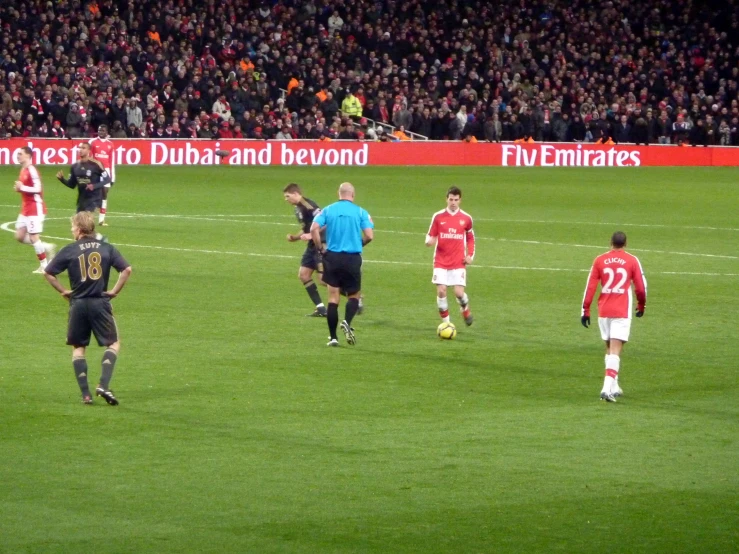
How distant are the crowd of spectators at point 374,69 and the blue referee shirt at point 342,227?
28.1 m

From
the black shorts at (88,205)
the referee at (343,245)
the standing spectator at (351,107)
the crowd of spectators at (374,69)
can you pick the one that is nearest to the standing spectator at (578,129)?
the crowd of spectators at (374,69)

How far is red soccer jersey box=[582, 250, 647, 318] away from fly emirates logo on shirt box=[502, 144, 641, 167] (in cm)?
3680

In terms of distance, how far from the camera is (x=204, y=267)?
74.5 ft

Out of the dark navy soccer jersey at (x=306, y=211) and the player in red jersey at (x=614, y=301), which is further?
the dark navy soccer jersey at (x=306, y=211)

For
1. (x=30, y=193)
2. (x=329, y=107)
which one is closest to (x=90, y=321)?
(x=30, y=193)

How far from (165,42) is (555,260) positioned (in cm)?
2611

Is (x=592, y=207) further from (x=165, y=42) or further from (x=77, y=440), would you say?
(x=77, y=440)

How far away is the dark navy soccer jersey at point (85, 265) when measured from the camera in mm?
11945

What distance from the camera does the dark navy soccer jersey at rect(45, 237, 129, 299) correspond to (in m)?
11.9

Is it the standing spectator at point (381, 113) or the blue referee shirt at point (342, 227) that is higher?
the standing spectator at point (381, 113)

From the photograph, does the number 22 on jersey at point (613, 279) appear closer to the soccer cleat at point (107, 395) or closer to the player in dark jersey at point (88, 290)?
the player in dark jersey at point (88, 290)

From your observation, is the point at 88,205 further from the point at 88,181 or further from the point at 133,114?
the point at 133,114

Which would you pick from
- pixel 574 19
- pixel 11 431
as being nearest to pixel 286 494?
pixel 11 431

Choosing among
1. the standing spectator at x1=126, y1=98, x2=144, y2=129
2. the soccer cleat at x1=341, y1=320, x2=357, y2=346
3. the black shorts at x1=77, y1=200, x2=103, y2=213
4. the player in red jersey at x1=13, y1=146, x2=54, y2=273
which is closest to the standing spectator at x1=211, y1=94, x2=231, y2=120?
the standing spectator at x1=126, y1=98, x2=144, y2=129
